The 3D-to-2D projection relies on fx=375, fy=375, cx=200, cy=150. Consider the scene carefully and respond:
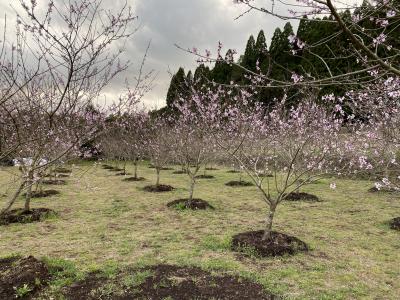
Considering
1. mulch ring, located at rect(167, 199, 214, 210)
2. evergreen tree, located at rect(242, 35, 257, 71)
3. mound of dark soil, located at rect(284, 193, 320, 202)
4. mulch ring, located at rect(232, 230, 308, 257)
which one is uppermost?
evergreen tree, located at rect(242, 35, 257, 71)

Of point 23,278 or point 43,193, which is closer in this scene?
point 23,278

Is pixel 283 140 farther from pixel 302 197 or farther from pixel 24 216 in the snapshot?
pixel 24 216

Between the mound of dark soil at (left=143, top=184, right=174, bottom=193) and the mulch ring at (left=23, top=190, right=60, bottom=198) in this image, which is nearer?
the mulch ring at (left=23, top=190, right=60, bottom=198)

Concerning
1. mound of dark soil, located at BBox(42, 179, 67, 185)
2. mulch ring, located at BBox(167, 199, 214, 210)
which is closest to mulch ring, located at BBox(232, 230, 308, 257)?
mulch ring, located at BBox(167, 199, 214, 210)

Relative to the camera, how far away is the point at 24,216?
36.7 feet

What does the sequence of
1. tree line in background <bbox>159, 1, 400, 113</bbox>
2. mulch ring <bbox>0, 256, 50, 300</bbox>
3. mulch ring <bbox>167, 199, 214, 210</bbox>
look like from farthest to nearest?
mulch ring <bbox>167, 199, 214, 210</bbox> → mulch ring <bbox>0, 256, 50, 300</bbox> → tree line in background <bbox>159, 1, 400, 113</bbox>

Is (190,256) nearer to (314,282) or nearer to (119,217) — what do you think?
(314,282)

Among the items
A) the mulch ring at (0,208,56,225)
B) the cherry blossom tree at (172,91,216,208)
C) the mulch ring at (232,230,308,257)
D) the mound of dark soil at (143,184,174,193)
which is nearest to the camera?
the mulch ring at (232,230,308,257)

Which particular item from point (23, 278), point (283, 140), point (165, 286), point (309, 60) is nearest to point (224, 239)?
point (165, 286)

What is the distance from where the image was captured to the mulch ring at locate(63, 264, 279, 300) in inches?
234

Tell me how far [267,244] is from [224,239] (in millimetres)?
1119

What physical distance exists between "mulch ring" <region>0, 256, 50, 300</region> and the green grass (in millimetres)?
286

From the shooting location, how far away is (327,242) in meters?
9.19

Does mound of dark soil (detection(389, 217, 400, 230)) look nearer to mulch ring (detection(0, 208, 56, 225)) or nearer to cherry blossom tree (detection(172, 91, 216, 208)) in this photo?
cherry blossom tree (detection(172, 91, 216, 208))
